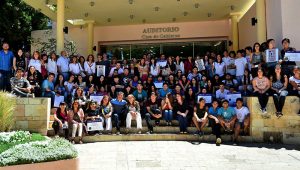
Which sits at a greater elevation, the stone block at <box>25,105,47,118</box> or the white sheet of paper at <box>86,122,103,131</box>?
the stone block at <box>25,105,47,118</box>

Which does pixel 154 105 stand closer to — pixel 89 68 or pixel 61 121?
pixel 61 121

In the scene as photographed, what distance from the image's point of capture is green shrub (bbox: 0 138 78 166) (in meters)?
5.90

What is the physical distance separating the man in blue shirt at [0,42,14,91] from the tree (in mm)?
10345

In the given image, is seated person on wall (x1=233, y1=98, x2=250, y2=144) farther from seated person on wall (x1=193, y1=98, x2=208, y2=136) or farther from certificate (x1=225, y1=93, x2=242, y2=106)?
seated person on wall (x1=193, y1=98, x2=208, y2=136)

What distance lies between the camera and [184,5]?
1512cm

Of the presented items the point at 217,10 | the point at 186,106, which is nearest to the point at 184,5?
the point at 217,10

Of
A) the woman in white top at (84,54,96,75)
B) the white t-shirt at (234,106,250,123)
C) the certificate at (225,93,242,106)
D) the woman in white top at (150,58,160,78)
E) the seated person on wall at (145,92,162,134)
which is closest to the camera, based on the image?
the white t-shirt at (234,106,250,123)

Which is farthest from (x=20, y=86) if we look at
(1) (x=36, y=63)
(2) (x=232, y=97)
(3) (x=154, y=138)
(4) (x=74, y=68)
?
(2) (x=232, y=97)

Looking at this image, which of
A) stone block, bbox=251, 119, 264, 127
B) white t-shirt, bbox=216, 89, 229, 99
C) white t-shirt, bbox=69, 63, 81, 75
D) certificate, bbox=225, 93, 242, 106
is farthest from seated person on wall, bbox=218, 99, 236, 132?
white t-shirt, bbox=69, 63, 81, 75

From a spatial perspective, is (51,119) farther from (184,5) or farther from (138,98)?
→ (184,5)

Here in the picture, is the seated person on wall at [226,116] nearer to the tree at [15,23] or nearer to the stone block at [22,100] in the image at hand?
the stone block at [22,100]

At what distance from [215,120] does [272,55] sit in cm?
247

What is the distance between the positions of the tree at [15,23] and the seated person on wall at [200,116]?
567 inches

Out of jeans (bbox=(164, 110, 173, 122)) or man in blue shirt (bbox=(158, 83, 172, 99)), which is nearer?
jeans (bbox=(164, 110, 173, 122))
